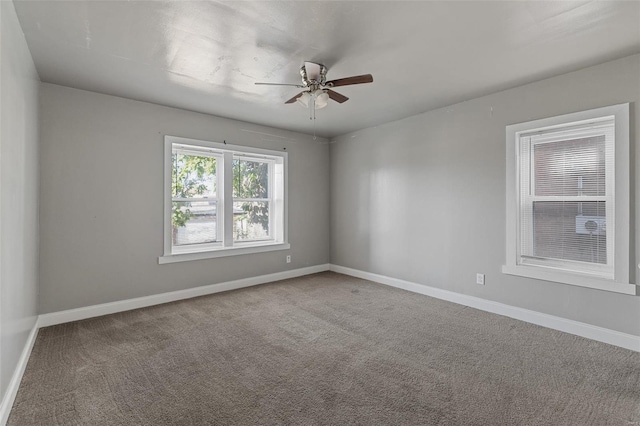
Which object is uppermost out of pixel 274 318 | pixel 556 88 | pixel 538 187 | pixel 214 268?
pixel 556 88

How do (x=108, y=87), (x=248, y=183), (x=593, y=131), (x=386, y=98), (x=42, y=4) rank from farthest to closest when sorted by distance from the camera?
(x=248, y=183)
(x=386, y=98)
(x=108, y=87)
(x=593, y=131)
(x=42, y=4)

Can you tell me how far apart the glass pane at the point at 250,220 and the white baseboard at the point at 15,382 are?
8.61ft

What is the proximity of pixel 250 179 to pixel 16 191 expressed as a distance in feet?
10.1

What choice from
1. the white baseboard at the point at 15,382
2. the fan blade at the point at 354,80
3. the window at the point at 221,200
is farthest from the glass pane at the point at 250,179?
the white baseboard at the point at 15,382

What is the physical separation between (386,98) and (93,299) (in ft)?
13.9

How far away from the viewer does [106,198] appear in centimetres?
367

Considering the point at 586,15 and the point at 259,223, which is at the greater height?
the point at 586,15

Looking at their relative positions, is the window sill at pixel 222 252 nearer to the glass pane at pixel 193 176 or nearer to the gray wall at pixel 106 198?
the gray wall at pixel 106 198

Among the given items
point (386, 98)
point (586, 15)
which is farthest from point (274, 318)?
point (586, 15)

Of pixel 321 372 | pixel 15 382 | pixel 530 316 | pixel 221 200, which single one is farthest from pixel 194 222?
pixel 530 316

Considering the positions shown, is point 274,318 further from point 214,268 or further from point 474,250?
point 474,250

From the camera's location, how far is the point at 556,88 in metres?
3.19

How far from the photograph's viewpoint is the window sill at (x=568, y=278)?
279 centimetres

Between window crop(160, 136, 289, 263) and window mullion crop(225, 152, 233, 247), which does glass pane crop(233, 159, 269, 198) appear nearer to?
window crop(160, 136, 289, 263)
